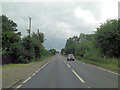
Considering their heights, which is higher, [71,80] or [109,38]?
[109,38]

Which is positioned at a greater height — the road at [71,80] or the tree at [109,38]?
the tree at [109,38]

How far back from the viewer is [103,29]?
28062 mm

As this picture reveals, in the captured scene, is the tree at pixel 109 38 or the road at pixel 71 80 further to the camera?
the tree at pixel 109 38

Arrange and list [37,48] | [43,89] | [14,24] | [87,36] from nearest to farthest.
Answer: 1. [43,89]
2. [37,48]
3. [14,24]
4. [87,36]

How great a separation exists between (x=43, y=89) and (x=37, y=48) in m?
33.1

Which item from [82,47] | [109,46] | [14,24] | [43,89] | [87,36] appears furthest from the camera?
[87,36]

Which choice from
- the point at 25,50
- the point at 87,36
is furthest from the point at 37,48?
the point at 87,36

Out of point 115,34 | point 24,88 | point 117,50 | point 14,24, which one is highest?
point 14,24

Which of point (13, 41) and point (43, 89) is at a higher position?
point (13, 41)

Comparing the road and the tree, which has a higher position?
the tree

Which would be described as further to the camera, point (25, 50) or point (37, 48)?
point (37, 48)

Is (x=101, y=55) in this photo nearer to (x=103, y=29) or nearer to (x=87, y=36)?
(x=103, y=29)

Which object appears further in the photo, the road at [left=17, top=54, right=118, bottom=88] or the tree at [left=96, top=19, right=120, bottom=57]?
the tree at [left=96, top=19, right=120, bottom=57]

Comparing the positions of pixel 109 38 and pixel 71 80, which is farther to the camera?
pixel 109 38
